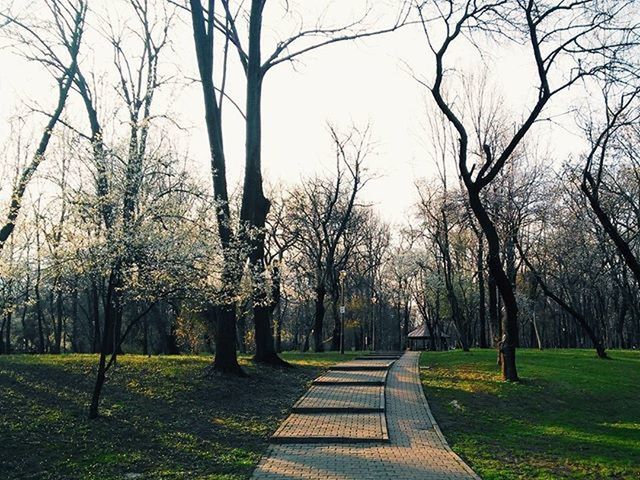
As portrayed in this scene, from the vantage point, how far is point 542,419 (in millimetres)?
11680

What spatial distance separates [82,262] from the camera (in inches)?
373

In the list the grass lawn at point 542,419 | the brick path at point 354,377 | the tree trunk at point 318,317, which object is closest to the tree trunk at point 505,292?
the grass lawn at point 542,419

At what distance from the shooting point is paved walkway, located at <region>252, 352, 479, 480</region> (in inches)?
284

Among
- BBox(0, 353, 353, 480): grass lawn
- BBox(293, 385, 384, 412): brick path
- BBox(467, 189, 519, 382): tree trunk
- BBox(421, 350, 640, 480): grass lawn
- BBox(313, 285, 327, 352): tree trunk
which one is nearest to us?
BBox(0, 353, 353, 480): grass lawn

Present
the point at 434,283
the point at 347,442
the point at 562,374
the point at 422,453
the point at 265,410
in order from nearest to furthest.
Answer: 1. the point at 422,453
2. the point at 347,442
3. the point at 265,410
4. the point at 562,374
5. the point at 434,283

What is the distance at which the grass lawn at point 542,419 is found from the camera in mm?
8148

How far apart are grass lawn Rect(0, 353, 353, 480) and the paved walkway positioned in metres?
0.47

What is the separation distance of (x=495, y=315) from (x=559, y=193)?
8.83 meters

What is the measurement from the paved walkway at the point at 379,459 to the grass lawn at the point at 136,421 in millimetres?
470

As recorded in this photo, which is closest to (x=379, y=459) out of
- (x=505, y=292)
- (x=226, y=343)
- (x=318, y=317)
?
(x=226, y=343)

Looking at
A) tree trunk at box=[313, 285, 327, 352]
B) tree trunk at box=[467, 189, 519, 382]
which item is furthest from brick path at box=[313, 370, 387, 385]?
tree trunk at box=[313, 285, 327, 352]

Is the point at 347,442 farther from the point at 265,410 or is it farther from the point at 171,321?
the point at 171,321

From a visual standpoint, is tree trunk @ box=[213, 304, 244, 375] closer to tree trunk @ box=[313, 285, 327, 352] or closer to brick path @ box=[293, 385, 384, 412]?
brick path @ box=[293, 385, 384, 412]

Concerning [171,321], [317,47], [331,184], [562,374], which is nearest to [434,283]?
[331,184]
